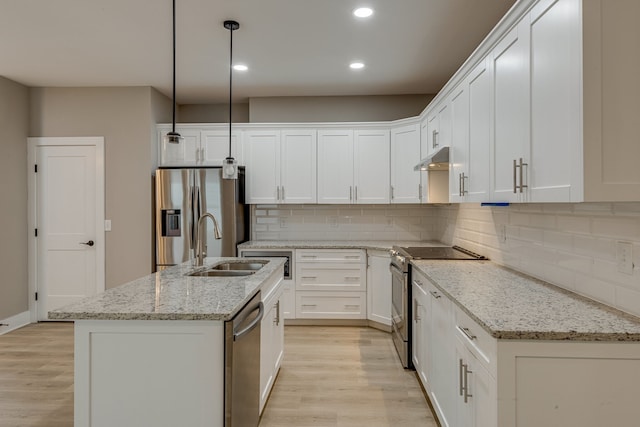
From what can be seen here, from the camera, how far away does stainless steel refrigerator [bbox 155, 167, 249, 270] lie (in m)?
4.28

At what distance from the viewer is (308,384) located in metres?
2.94

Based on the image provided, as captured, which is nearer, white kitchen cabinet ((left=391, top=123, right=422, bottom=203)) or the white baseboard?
the white baseboard

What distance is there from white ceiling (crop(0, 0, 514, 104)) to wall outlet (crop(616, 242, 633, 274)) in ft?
6.14

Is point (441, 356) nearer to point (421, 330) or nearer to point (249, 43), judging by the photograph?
point (421, 330)

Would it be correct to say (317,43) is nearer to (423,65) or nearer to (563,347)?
(423,65)

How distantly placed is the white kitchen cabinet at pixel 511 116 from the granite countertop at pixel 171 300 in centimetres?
143

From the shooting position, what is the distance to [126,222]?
4.55m

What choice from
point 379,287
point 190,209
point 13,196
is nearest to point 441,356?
point 379,287

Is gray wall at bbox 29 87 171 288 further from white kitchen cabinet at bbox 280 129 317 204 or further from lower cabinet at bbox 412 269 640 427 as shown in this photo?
lower cabinet at bbox 412 269 640 427

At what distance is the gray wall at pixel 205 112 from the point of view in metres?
5.16

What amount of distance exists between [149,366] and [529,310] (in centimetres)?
160

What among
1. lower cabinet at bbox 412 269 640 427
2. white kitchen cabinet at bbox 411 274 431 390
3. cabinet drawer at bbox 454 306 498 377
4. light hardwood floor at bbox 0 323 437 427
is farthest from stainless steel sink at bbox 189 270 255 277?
lower cabinet at bbox 412 269 640 427

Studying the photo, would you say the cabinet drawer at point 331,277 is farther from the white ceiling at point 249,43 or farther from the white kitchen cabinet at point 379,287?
the white ceiling at point 249,43

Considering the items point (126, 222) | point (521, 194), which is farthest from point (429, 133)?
point (126, 222)
